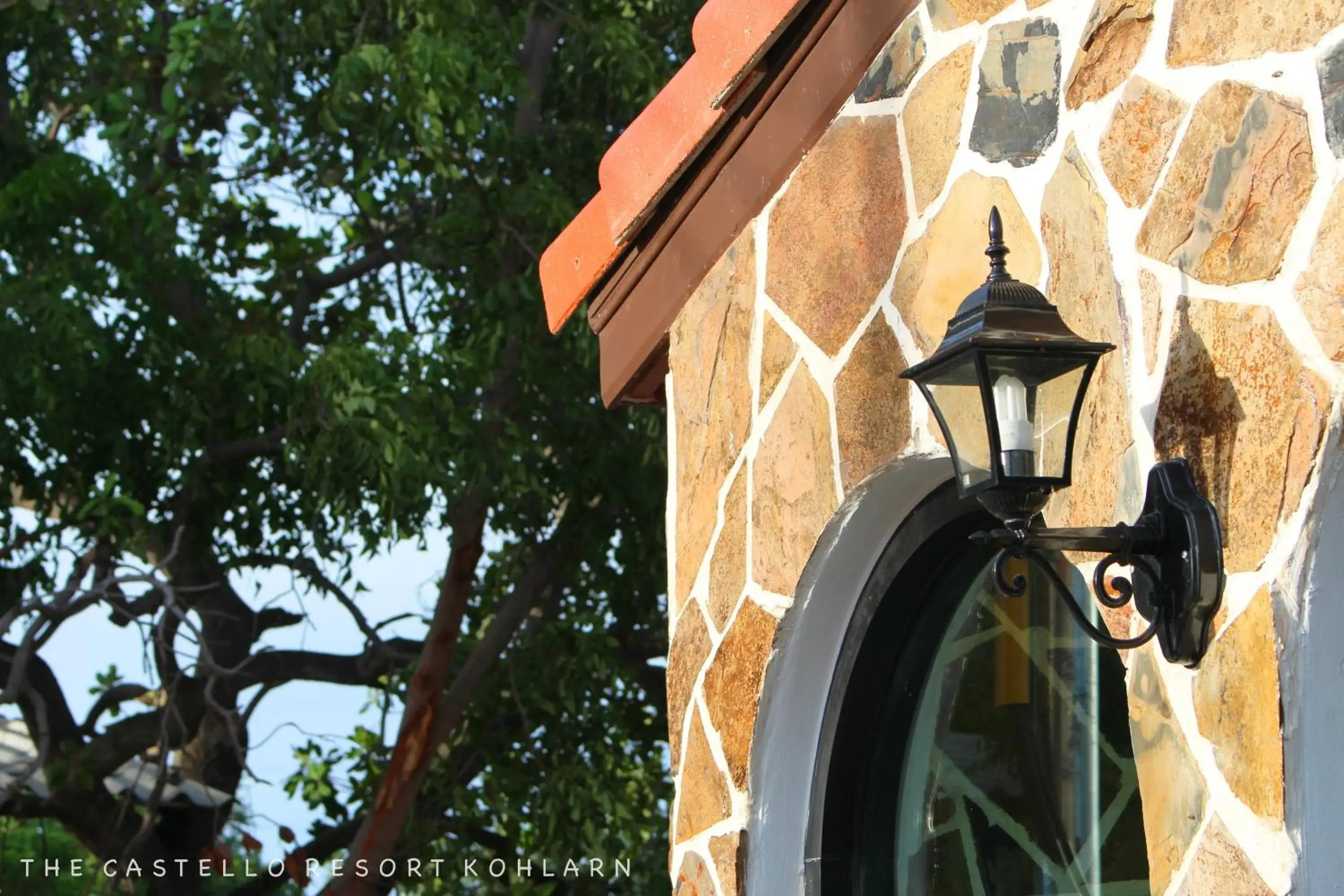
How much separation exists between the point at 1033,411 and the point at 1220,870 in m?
0.65

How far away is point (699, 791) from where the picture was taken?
11.6 ft

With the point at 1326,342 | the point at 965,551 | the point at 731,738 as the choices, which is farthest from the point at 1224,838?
the point at 731,738

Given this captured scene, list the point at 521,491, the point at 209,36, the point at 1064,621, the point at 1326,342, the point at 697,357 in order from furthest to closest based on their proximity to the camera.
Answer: the point at 521,491 → the point at 209,36 → the point at 697,357 → the point at 1064,621 → the point at 1326,342

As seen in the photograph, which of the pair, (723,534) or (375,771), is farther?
(375,771)

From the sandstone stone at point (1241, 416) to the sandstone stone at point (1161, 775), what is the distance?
0.26 metres

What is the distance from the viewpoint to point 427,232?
8516 mm

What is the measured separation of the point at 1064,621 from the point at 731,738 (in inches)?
29.7

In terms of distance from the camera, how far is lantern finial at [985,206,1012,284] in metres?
2.26

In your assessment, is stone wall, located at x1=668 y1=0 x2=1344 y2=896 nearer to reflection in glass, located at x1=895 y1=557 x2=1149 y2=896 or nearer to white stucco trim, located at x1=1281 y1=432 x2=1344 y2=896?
white stucco trim, located at x1=1281 y1=432 x2=1344 y2=896

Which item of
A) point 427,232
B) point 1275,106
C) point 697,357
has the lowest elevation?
point 1275,106

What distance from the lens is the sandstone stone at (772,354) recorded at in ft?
10.8

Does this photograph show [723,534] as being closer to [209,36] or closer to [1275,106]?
[1275,106]

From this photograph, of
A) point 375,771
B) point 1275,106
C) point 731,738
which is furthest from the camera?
point 375,771

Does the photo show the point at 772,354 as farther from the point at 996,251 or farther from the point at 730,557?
the point at 996,251
